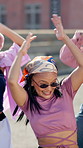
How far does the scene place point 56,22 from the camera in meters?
3.47

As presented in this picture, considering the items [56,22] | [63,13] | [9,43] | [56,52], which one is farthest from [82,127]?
[63,13]

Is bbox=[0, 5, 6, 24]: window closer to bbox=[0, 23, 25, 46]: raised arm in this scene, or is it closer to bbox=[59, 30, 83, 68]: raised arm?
bbox=[59, 30, 83, 68]: raised arm

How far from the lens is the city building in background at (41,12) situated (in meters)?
29.2

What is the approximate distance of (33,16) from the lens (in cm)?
3086

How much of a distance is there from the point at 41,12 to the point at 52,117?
26.7m

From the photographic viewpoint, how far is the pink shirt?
339 centimetres

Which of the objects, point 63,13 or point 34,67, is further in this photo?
point 63,13

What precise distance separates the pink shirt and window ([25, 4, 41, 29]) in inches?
1054

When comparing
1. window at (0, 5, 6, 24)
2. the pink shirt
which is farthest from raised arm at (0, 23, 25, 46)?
window at (0, 5, 6, 24)

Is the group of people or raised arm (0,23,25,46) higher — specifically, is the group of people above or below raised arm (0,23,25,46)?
below

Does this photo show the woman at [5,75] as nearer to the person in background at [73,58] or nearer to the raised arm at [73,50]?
the person in background at [73,58]

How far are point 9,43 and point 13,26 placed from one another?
17.6m

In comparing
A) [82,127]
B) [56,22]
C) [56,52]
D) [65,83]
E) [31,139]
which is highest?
[56,22]

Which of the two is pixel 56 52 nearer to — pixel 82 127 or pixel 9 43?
pixel 9 43
